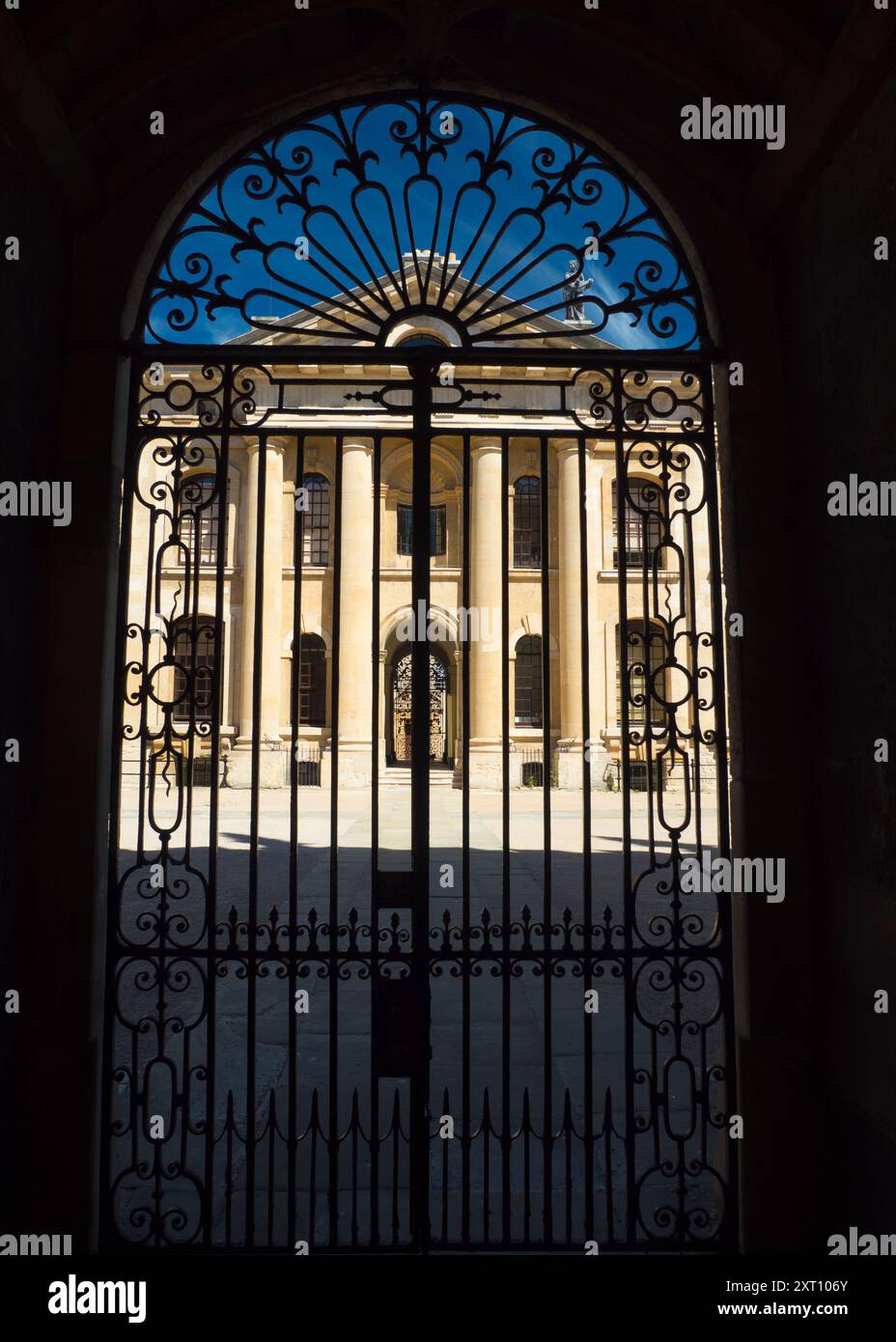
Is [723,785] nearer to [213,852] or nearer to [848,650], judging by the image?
[848,650]

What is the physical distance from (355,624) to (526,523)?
18.2ft

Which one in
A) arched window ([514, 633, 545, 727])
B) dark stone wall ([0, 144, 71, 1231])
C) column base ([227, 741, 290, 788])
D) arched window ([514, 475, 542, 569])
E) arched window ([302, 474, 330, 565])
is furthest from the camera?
arched window ([302, 474, 330, 565])

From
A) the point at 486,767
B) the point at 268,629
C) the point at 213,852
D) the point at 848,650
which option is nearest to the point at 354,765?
the point at 486,767

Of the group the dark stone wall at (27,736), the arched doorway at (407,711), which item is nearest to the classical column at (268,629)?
the arched doorway at (407,711)

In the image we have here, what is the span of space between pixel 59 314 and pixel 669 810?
605 inches

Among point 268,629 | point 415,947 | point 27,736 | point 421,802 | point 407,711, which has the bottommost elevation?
point 415,947

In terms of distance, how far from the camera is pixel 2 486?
3283mm

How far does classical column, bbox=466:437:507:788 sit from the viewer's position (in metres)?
24.4

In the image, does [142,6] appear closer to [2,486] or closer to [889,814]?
[2,486]

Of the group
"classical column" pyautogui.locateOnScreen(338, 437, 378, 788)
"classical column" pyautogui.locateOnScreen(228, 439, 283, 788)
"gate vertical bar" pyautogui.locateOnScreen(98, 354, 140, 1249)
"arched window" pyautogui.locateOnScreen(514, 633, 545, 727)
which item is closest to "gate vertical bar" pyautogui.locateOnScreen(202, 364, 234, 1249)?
"gate vertical bar" pyautogui.locateOnScreen(98, 354, 140, 1249)

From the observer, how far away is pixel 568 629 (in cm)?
2459

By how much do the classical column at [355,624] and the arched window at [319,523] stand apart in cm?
60

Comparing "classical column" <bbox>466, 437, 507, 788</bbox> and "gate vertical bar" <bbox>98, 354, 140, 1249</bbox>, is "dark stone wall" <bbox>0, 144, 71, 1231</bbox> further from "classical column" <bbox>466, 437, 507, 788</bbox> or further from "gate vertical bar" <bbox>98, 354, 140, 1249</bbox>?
"classical column" <bbox>466, 437, 507, 788</bbox>

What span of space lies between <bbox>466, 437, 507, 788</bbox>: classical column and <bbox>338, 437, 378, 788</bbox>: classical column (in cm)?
294
